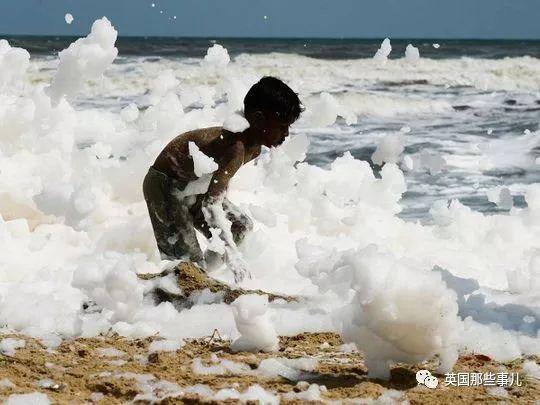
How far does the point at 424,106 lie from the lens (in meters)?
15.1

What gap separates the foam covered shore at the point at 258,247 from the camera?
7.44ft

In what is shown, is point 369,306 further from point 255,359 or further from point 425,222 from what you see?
point 425,222

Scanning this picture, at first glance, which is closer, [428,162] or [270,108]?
[270,108]

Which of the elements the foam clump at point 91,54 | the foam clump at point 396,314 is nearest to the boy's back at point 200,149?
the foam clump at point 91,54

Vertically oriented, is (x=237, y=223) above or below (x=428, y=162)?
below

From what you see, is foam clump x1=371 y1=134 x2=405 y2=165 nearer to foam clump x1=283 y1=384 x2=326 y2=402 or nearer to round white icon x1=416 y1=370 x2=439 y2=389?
round white icon x1=416 y1=370 x2=439 y2=389

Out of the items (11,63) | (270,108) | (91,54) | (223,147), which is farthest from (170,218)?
(11,63)

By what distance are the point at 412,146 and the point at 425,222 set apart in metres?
3.76

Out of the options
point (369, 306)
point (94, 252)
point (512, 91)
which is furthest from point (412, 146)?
point (512, 91)

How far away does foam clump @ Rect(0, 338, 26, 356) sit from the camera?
2477 mm

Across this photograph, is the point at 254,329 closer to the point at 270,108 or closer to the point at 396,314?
the point at 396,314

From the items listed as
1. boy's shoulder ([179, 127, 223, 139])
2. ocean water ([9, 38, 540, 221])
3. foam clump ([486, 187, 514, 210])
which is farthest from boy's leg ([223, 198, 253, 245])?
foam clump ([486, 187, 514, 210])

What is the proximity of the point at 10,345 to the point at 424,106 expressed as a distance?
1320cm

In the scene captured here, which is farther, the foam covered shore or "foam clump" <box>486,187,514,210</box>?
"foam clump" <box>486,187,514,210</box>
